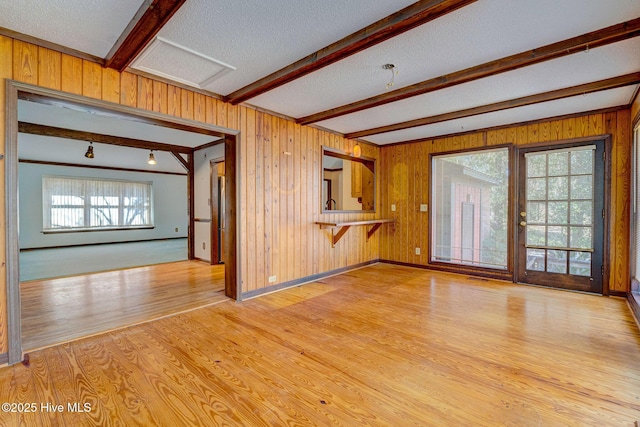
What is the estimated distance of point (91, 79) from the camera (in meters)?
2.58

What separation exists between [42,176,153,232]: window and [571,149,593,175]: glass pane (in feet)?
36.1

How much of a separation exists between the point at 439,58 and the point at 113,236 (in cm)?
1033

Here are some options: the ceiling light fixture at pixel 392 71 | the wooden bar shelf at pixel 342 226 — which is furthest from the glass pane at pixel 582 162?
the ceiling light fixture at pixel 392 71

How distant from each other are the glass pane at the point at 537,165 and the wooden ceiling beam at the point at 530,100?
1.30 m

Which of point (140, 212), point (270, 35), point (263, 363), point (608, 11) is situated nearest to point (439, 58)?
point (608, 11)

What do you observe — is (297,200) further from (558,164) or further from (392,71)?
(558,164)

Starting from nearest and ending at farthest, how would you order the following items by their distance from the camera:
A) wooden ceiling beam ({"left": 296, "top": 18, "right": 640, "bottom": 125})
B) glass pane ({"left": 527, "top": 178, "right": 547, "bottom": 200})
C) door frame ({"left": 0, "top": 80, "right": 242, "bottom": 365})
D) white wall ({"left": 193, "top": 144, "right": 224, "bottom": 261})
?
wooden ceiling beam ({"left": 296, "top": 18, "right": 640, "bottom": 125}) < door frame ({"left": 0, "top": 80, "right": 242, "bottom": 365}) < glass pane ({"left": 527, "top": 178, "right": 547, "bottom": 200}) < white wall ({"left": 193, "top": 144, "right": 224, "bottom": 261})

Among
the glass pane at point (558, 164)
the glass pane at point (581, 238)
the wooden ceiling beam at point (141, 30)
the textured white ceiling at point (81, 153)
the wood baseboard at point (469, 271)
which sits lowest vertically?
the wood baseboard at point (469, 271)

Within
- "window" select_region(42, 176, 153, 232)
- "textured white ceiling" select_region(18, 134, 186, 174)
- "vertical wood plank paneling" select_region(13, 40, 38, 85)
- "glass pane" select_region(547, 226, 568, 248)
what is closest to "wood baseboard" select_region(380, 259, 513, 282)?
"glass pane" select_region(547, 226, 568, 248)

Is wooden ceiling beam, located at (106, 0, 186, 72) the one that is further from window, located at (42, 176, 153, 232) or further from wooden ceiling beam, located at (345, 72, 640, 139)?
window, located at (42, 176, 153, 232)

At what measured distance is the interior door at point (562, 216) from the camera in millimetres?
3936

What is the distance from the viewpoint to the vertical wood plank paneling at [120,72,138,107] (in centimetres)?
275

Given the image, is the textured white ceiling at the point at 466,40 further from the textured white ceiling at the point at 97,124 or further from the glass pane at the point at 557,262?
the textured white ceiling at the point at 97,124

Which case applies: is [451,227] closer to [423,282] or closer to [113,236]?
[423,282]
